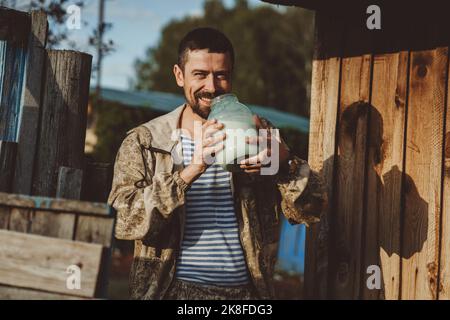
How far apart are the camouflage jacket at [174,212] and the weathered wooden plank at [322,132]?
84 centimetres

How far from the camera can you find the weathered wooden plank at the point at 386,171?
13.6ft

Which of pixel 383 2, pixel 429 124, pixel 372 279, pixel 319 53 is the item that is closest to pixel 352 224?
pixel 372 279

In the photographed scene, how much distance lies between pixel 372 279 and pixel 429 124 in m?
1.02

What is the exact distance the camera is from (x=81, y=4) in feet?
22.6

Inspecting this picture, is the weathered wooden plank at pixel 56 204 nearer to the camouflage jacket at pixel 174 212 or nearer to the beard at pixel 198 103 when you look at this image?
the camouflage jacket at pixel 174 212

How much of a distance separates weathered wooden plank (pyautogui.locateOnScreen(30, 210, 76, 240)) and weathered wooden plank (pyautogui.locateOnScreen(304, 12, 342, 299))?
2.01 m

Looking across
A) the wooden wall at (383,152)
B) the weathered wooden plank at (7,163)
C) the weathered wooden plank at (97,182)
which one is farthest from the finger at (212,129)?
the wooden wall at (383,152)

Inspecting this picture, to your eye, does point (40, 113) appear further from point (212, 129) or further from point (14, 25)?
point (212, 129)

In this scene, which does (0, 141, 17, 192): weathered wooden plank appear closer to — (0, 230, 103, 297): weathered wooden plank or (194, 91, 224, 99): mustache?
(0, 230, 103, 297): weathered wooden plank

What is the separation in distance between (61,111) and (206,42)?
0.91 metres

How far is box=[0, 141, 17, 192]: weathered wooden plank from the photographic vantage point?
354cm

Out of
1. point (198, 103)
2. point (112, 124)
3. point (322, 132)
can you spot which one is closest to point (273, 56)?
point (112, 124)

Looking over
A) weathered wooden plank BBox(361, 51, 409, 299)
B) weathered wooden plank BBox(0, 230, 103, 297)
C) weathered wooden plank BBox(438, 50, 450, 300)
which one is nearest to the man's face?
weathered wooden plank BBox(0, 230, 103, 297)

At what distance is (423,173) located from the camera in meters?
4.04
